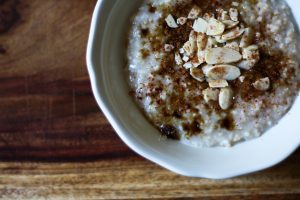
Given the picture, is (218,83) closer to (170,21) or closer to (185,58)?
(185,58)

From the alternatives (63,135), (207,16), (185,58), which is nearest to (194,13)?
(207,16)

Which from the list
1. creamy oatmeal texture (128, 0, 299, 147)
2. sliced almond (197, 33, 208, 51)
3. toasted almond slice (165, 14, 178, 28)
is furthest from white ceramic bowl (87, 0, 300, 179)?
sliced almond (197, 33, 208, 51)

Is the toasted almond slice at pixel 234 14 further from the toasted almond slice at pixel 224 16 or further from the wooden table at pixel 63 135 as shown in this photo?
the wooden table at pixel 63 135

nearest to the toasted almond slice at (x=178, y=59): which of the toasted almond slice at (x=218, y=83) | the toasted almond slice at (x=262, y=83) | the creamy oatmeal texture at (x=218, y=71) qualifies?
the creamy oatmeal texture at (x=218, y=71)

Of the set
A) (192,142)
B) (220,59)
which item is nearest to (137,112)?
(192,142)

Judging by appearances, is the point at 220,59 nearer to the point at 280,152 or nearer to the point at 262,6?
the point at 262,6

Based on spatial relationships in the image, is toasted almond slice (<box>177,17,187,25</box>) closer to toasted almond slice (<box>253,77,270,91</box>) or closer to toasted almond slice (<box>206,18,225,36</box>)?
toasted almond slice (<box>206,18,225,36</box>)
